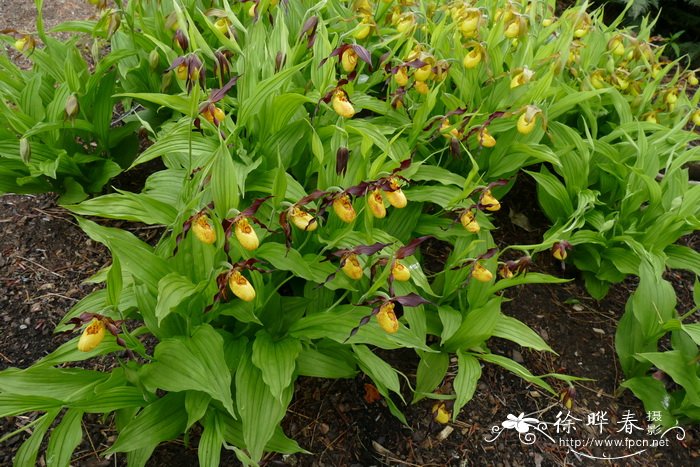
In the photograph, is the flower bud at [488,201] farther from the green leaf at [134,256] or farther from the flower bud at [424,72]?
the green leaf at [134,256]

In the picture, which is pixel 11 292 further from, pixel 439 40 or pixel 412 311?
pixel 439 40

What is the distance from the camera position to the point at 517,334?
6.40 ft

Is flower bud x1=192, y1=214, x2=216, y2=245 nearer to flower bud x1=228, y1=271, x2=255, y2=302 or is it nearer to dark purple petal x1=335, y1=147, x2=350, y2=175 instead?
flower bud x1=228, y1=271, x2=255, y2=302

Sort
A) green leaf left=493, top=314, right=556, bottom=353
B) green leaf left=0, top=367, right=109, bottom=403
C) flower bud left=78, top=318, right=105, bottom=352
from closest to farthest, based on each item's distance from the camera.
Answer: flower bud left=78, top=318, right=105, bottom=352
green leaf left=0, top=367, right=109, bottom=403
green leaf left=493, top=314, right=556, bottom=353

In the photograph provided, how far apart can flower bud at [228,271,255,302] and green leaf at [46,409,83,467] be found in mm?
584

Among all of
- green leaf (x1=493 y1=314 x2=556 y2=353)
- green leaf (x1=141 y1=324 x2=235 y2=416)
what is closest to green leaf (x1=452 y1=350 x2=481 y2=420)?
green leaf (x1=493 y1=314 x2=556 y2=353)

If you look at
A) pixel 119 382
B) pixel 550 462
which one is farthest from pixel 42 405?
pixel 550 462

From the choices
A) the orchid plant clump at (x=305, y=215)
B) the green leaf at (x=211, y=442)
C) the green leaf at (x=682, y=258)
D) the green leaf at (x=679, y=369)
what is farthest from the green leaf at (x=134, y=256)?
the green leaf at (x=682, y=258)

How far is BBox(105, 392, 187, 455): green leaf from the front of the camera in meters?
1.46

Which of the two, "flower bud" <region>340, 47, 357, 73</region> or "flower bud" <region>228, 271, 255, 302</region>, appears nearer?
"flower bud" <region>228, 271, 255, 302</region>

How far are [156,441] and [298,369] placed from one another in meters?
0.47

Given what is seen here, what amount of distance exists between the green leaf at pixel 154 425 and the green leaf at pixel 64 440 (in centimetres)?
11

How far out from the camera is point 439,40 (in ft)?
8.25

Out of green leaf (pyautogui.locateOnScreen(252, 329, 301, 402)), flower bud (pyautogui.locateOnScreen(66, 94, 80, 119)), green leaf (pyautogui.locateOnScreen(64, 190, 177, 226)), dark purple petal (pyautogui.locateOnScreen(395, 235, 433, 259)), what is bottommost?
green leaf (pyautogui.locateOnScreen(252, 329, 301, 402))
